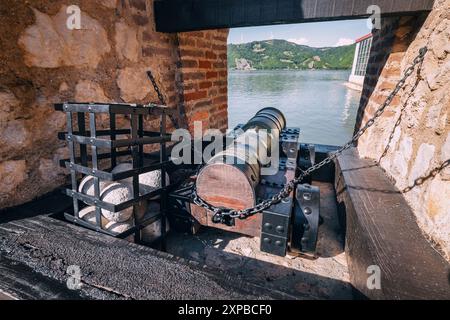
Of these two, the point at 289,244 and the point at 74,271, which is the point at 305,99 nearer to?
the point at 289,244

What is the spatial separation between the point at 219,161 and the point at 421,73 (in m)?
1.80

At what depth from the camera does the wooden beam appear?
222cm

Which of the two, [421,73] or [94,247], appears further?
[421,73]

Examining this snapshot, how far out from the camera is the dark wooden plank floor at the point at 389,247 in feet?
4.11

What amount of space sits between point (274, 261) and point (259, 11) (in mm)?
2375

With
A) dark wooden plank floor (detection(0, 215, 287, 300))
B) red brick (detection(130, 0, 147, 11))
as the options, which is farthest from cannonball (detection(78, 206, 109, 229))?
red brick (detection(130, 0, 147, 11))

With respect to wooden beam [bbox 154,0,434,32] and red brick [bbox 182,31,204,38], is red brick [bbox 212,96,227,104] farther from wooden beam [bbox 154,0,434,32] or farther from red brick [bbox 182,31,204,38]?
wooden beam [bbox 154,0,434,32]

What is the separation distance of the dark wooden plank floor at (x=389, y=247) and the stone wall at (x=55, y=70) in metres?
2.41

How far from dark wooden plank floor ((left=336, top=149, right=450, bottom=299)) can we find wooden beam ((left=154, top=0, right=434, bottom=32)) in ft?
5.05

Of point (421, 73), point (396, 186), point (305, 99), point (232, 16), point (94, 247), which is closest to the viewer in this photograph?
point (94, 247)

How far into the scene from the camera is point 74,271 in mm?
1360

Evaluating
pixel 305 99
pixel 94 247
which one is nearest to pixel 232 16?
pixel 94 247

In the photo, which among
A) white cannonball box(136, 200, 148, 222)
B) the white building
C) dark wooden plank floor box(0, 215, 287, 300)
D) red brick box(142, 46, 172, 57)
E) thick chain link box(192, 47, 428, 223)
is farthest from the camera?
the white building

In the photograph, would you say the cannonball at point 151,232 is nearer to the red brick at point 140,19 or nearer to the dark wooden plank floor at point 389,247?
the dark wooden plank floor at point 389,247
